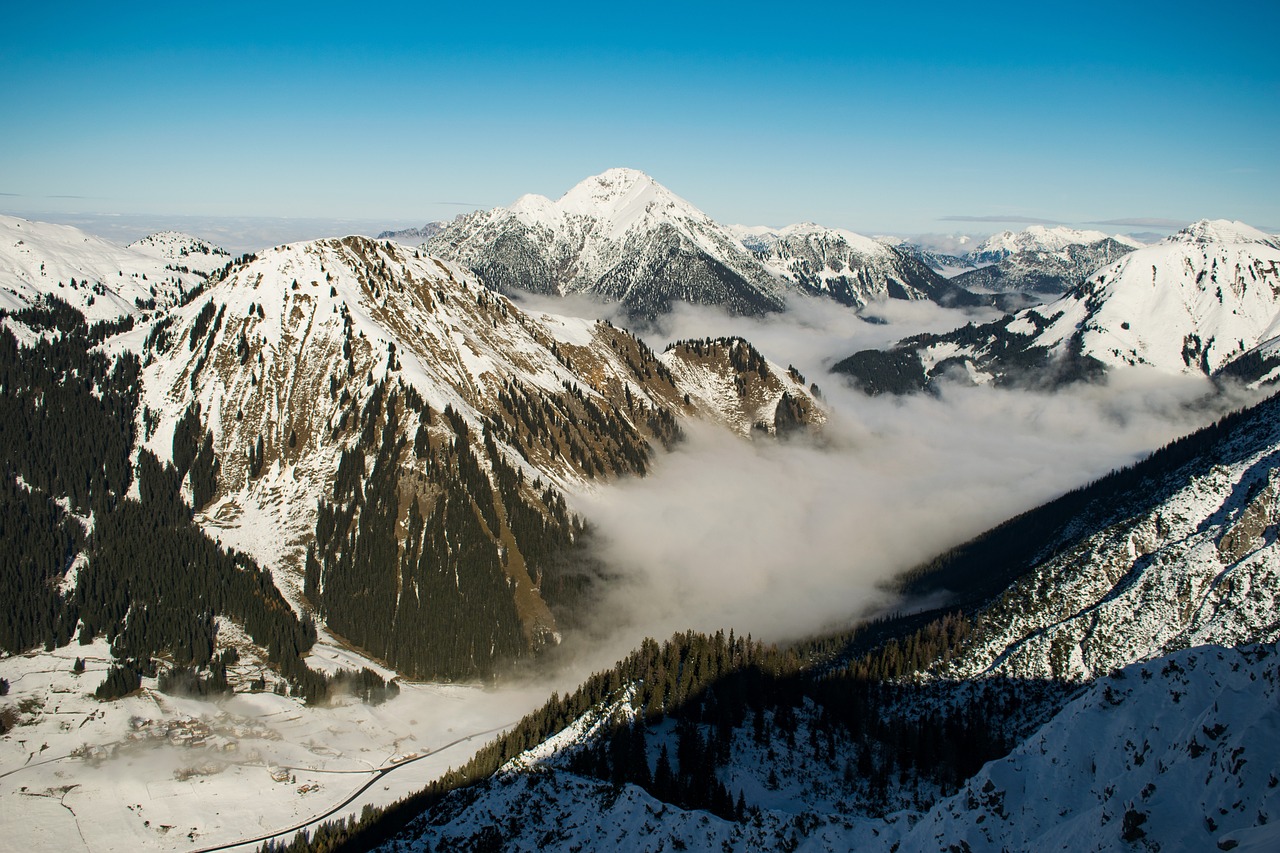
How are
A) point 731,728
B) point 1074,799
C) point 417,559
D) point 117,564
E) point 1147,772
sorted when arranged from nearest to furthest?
point 1147,772, point 1074,799, point 731,728, point 117,564, point 417,559

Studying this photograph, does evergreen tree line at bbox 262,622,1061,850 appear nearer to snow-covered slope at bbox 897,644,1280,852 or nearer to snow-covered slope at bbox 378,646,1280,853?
snow-covered slope at bbox 378,646,1280,853

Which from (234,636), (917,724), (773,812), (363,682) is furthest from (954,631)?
(234,636)

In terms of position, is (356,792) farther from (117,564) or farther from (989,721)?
(989,721)

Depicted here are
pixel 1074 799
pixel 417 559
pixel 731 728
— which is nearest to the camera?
pixel 1074 799

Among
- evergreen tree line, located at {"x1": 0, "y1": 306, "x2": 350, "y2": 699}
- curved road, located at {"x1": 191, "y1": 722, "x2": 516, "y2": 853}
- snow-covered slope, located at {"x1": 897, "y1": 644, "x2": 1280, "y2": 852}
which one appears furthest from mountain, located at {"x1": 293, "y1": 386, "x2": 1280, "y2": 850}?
evergreen tree line, located at {"x1": 0, "y1": 306, "x2": 350, "y2": 699}

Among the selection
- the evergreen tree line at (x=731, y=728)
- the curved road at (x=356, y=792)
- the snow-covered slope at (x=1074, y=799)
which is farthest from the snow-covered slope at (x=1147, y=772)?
the curved road at (x=356, y=792)

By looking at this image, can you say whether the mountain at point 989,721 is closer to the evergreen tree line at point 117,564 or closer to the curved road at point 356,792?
the curved road at point 356,792

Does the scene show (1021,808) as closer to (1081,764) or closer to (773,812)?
(1081,764)

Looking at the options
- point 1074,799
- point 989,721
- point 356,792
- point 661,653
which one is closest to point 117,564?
point 356,792

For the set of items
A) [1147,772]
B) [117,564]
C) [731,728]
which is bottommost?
[117,564]
